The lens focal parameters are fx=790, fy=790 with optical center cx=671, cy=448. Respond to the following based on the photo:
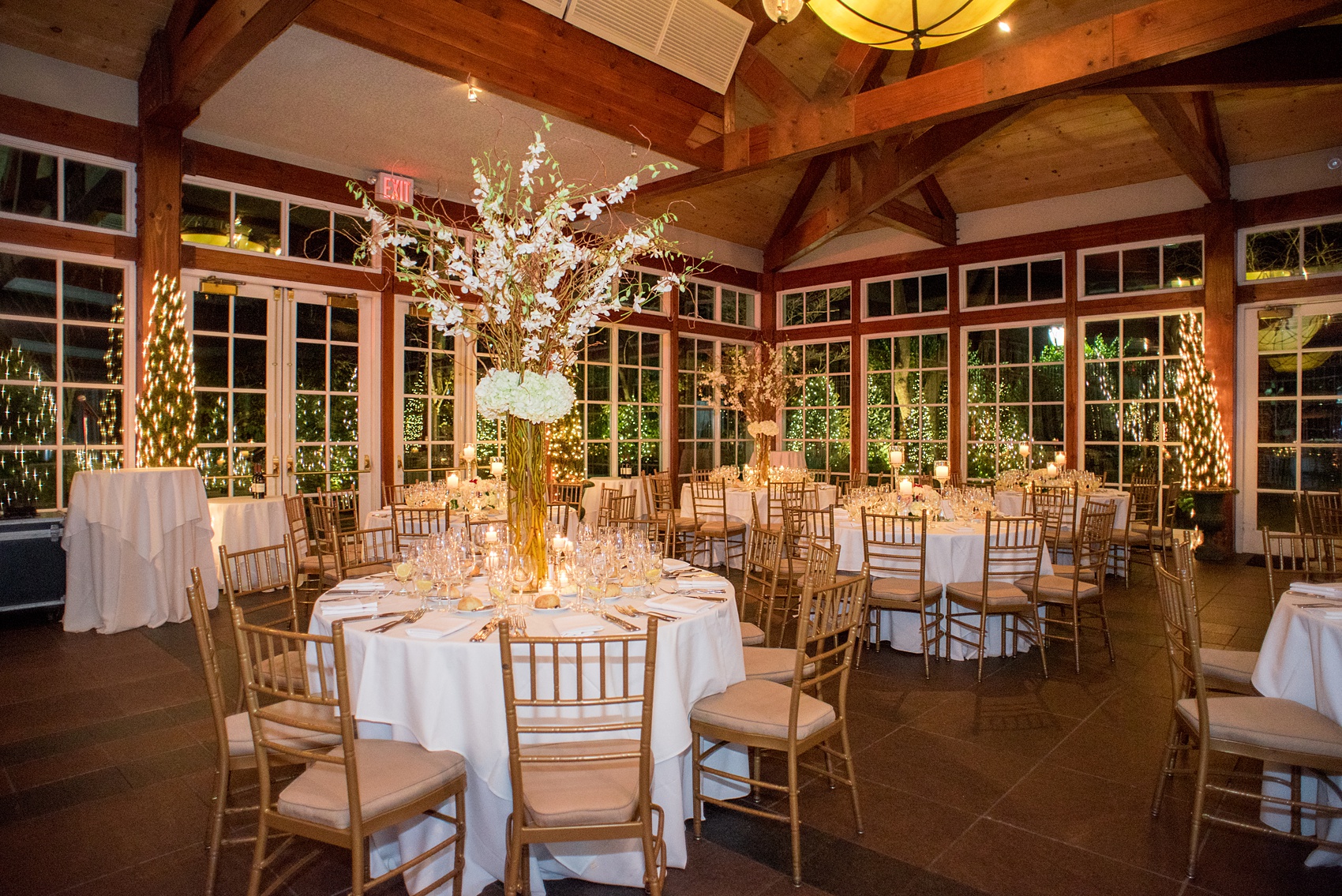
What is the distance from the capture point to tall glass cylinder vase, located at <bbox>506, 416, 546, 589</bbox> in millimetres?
3127

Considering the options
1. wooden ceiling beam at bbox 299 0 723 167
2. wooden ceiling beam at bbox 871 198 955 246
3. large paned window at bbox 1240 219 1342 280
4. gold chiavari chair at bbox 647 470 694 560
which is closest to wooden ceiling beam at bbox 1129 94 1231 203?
large paned window at bbox 1240 219 1342 280

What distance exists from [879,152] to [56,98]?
730 centimetres

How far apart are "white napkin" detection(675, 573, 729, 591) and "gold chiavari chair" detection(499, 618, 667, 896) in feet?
2.24

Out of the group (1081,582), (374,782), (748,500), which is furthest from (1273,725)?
(748,500)

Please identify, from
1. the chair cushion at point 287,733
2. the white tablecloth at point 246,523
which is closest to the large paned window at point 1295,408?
the chair cushion at point 287,733

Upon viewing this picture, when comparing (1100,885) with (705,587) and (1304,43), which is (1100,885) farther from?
(1304,43)

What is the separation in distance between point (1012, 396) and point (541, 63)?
7.37 m

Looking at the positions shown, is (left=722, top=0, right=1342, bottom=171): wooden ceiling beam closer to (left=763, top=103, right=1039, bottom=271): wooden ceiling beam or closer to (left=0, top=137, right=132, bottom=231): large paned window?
(left=763, top=103, right=1039, bottom=271): wooden ceiling beam

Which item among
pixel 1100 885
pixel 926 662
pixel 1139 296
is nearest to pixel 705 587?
pixel 1100 885

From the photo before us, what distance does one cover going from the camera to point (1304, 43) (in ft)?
18.7

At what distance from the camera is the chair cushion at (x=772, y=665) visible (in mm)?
3230

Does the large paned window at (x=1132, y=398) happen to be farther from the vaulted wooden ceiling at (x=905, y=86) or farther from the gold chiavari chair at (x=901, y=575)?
the gold chiavari chair at (x=901, y=575)

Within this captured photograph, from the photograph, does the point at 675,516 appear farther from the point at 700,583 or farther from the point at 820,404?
the point at 700,583

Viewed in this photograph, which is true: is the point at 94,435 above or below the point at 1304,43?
below
